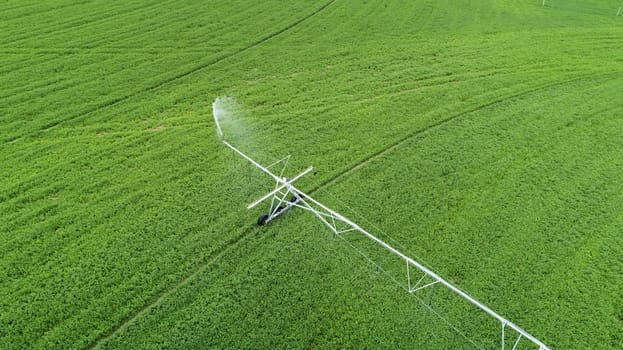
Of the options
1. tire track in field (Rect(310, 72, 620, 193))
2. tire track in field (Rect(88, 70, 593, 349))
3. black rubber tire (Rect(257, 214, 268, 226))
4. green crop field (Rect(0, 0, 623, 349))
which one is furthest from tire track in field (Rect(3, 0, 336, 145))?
tire track in field (Rect(310, 72, 620, 193))

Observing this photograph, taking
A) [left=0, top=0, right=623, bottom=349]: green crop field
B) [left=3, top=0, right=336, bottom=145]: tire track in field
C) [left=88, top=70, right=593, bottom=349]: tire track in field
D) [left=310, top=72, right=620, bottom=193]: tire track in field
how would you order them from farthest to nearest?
1. [left=3, top=0, right=336, bottom=145]: tire track in field
2. [left=310, top=72, right=620, bottom=193]: tire track in field
3. [left=0, top=0, right=623, bottom=349]: green crop field
4. [left=88, top=70, right=593, bottom=349]: tire track in field

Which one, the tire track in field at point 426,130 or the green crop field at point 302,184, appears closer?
the green crop field at point 302,184

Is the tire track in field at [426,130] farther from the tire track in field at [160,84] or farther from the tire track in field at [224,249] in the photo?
the tire track in field at [160,84]

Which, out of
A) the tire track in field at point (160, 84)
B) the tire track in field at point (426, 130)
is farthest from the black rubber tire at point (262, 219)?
the tire track in field at point (160, 84)

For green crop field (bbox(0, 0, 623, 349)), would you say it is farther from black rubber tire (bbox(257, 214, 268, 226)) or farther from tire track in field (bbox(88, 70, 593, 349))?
black rubber tire (bbox(257, 214, 268, 226))

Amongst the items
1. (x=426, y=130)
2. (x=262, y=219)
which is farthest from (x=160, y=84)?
(x=426, y=130)

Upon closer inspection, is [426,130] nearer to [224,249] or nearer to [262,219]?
[262,219]

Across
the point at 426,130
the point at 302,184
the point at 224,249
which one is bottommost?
the point at 224,249

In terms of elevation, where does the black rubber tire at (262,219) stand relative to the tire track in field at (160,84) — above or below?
below

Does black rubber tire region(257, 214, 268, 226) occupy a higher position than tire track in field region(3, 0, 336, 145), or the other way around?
tire track in field region(3, 0, 336, 145)
